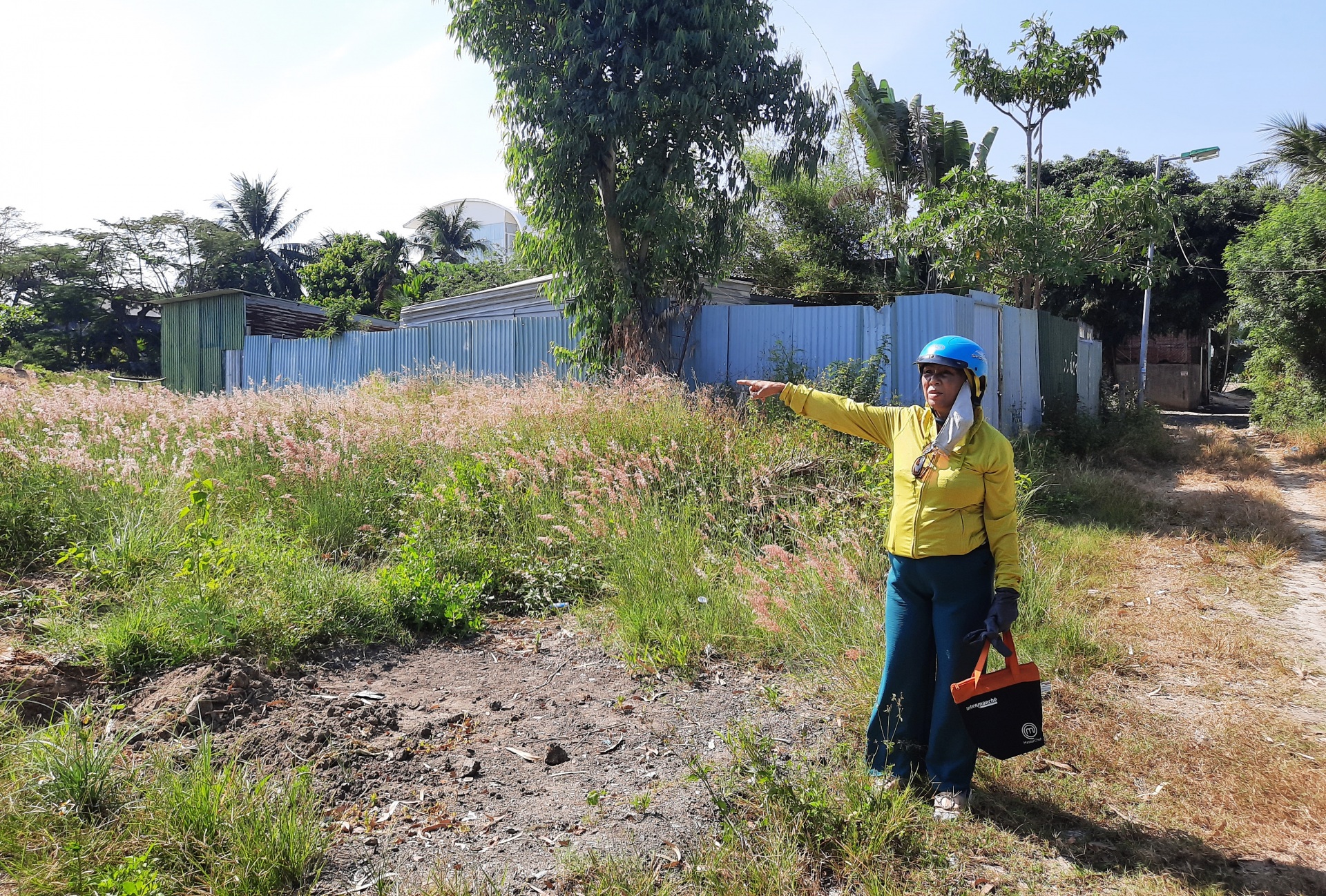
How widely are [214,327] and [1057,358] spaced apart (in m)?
19.8

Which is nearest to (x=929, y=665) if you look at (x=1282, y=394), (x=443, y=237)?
(x=1282, y=394)

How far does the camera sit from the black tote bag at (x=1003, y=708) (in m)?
2.85

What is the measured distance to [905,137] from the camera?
18.1 m

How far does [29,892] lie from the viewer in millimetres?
2309

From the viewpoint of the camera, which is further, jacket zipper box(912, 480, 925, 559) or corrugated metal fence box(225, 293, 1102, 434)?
corrugated metal fence box(225, 293, 1102, 434)

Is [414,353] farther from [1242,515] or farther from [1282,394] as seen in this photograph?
[1282,394]

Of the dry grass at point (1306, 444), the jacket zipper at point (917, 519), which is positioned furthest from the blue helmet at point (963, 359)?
the dry grass at point (1306, 444)

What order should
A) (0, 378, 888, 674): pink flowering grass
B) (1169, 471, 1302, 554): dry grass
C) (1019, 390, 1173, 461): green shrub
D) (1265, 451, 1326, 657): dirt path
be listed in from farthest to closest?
(1019, 390, 1173, 461): green shrub < (1169, 471, 1302, 554): dry grass < (1265, 451, 1326, 657): dirt path < (0, 378, 888, 674): pink flowering grass

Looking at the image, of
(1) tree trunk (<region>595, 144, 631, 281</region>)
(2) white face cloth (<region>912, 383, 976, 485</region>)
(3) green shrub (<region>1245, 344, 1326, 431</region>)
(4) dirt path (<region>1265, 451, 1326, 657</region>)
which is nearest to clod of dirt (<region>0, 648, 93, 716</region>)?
(2) white face cloth (<region>912, 383, 976, 485</region>)

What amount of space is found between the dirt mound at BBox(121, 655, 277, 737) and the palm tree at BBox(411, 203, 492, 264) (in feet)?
121

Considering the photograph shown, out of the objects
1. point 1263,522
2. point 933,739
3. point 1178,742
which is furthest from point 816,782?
point 1263,522

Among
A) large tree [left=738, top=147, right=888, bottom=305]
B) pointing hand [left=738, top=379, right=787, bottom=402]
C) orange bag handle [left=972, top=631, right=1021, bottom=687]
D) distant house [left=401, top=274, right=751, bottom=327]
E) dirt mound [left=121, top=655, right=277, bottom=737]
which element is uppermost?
large tree [left=738, top=147, right=888, bottom=305]

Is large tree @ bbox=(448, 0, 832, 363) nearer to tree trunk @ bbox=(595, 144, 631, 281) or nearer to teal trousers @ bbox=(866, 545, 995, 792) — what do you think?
tree trunk @ bbox=(595, 144, 631, 281)

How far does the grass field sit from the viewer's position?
264cm
